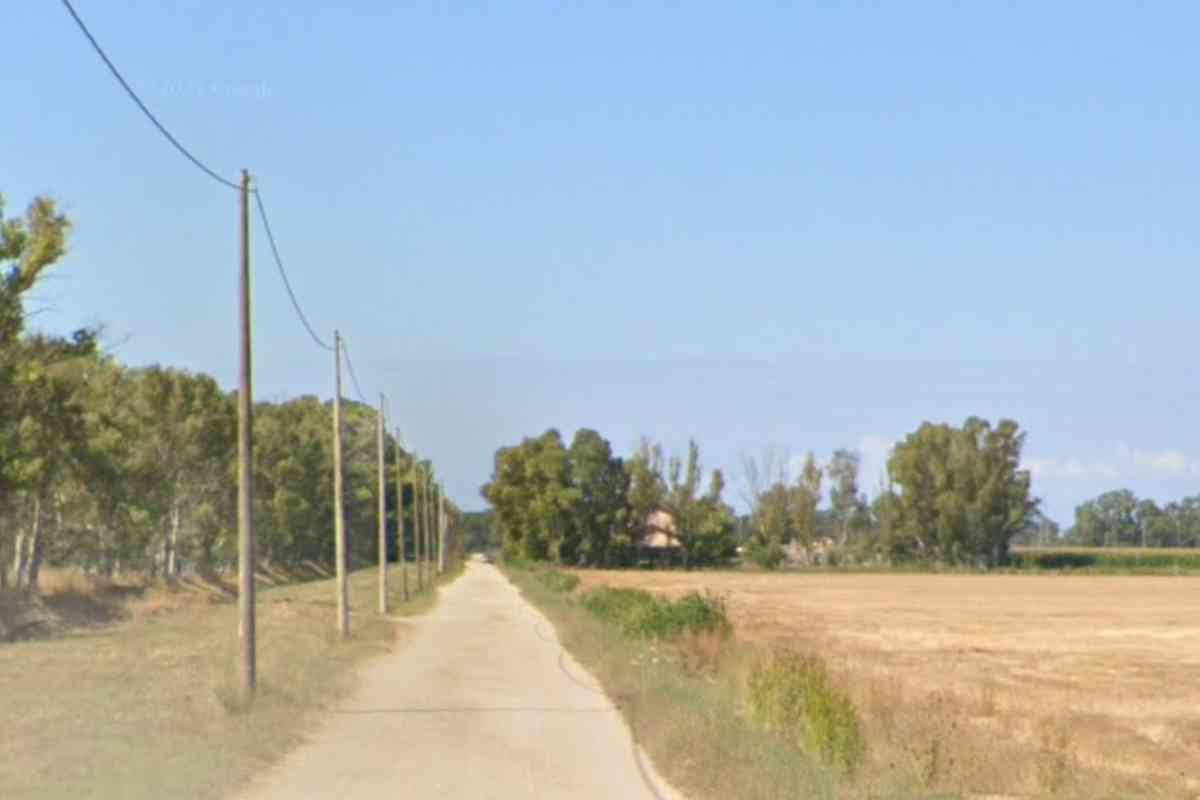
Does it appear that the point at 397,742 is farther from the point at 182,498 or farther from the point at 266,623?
the point at 182,498

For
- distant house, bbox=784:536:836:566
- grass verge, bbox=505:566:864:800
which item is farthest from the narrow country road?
distant house, bbox=784:536:836:566

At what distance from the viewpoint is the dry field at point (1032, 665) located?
1934 cm

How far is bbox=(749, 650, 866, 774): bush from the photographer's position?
1596 cm

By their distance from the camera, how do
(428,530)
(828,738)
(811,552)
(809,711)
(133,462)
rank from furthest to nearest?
1. (811,552)
2. (428,530)
3. (133,462)
4. (809,711)
5. (828,738)

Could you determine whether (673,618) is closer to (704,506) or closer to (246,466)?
(246,466)

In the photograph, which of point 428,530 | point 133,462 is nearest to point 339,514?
point 133,462

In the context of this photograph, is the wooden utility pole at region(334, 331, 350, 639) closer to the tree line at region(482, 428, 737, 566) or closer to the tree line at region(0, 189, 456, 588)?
the tree line at region(0, 189, 456, 588)

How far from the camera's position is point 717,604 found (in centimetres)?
3497

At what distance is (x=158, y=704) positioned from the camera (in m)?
20.7

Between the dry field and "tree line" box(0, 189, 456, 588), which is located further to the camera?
"tree line" box(0, 189, 456, 588)

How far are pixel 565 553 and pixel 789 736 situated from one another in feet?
381

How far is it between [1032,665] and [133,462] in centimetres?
3494

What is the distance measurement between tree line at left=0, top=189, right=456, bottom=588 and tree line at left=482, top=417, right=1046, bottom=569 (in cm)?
2125

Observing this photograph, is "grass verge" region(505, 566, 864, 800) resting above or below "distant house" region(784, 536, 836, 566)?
below
